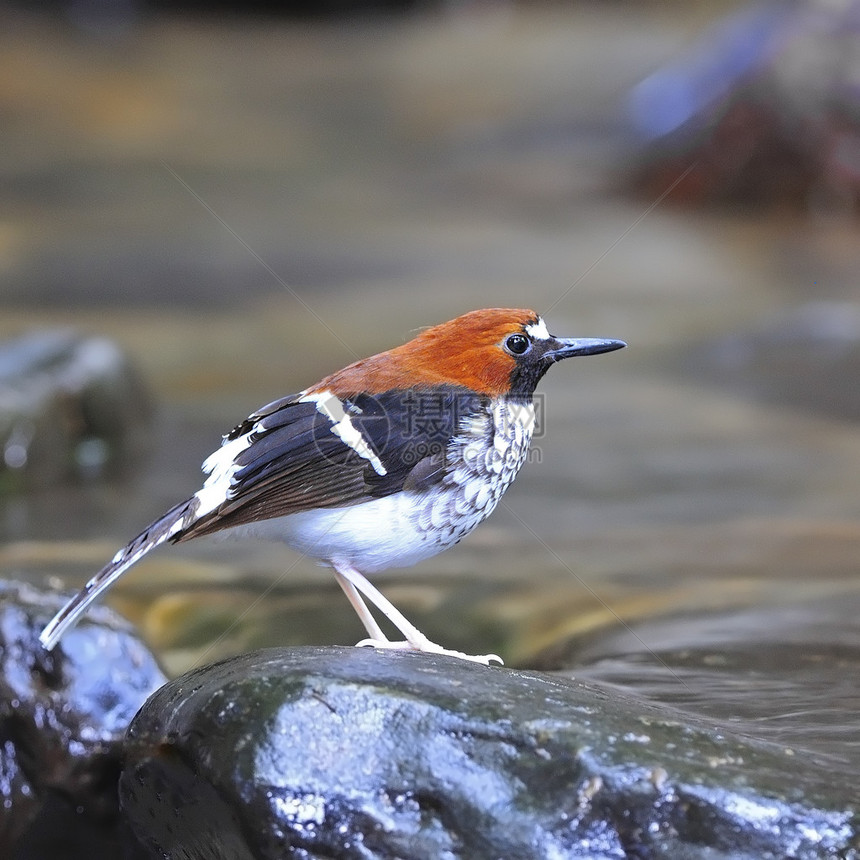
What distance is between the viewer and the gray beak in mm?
3801

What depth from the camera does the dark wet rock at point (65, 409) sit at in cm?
693

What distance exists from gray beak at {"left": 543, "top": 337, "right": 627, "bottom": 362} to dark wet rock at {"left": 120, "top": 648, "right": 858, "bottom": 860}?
104 centimetres

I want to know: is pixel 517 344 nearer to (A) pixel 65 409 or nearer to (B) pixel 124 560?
(B) pixel 124 560

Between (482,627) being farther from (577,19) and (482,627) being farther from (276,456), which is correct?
(577,19)

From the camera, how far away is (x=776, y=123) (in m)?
13.1

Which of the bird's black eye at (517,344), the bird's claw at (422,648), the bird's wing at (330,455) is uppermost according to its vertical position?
the bird's black eye at (517,344)

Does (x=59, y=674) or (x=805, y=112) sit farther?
(x=805, y=112)

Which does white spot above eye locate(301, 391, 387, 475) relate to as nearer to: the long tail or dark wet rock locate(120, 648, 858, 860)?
the long tail

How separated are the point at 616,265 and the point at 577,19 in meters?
10.0

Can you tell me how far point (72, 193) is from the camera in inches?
520

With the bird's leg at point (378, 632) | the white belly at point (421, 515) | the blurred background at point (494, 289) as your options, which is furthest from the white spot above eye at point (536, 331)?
the blurred background at point (494, 289)

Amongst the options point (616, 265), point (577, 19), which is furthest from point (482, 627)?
point (577, 19)

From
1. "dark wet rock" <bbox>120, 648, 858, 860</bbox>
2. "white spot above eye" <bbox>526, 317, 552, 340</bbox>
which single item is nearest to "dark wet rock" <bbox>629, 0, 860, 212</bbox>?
"white spot above eye" <bbox>526, 317, 552, 340</bbox>

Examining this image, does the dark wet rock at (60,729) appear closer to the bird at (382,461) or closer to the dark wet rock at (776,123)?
the bird at (382,461)
